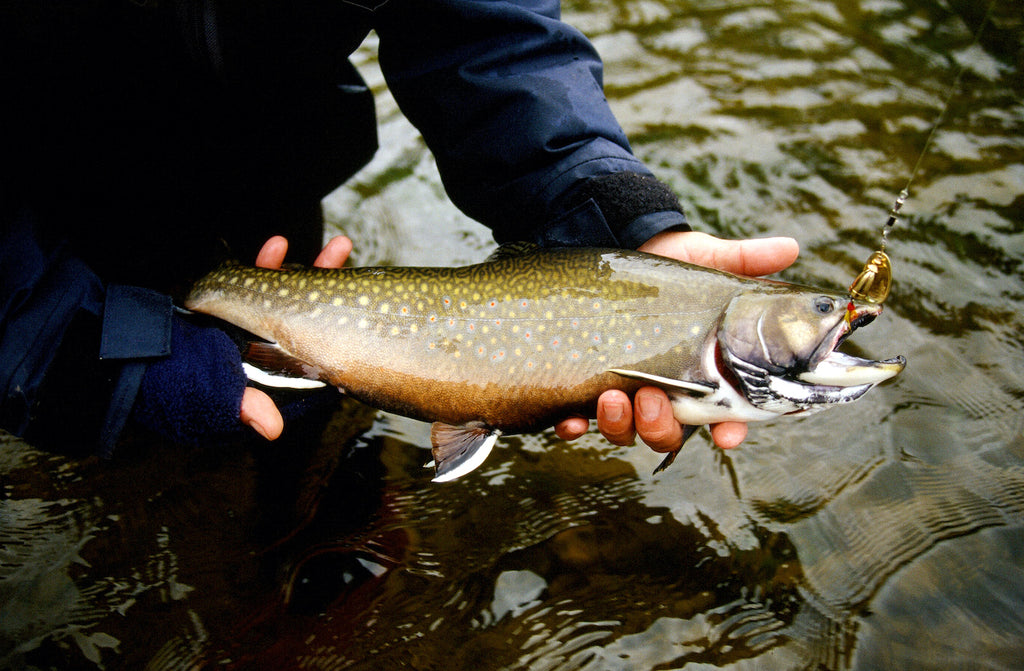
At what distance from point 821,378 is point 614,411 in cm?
73

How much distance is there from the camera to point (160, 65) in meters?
2.37

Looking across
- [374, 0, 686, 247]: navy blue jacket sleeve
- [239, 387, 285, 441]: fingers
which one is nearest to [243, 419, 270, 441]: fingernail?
[239, 387, 285, 441]: fingers

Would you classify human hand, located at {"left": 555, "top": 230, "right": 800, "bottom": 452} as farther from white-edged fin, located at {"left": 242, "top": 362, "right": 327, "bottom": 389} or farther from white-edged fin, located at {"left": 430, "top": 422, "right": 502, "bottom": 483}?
white-edged fin, located at {"left": 242, "top": 362, "right": 327, "bottom": 389}

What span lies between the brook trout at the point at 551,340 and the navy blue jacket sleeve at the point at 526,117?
0.23 m

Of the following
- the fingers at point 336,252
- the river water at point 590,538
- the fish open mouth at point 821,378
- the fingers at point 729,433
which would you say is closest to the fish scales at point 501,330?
the fish open mouth at point 821,378

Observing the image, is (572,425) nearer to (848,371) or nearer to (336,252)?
(848,371)

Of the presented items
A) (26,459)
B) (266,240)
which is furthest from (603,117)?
(26,459)

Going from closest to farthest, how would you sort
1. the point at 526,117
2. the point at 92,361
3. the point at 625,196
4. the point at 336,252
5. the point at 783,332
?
the point at 92,361 → the point at 783,332 → the point at 625,196 → the point at 526,117 → the point at 336,252

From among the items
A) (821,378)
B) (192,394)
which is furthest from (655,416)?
(192,394)

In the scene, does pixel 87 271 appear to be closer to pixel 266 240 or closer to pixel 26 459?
pixel 266 240

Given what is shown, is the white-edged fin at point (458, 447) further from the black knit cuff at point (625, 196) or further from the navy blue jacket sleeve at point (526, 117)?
the black knit cuff at point (625, 196)

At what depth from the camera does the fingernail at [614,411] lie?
2.25 meters

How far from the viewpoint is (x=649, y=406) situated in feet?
7.38

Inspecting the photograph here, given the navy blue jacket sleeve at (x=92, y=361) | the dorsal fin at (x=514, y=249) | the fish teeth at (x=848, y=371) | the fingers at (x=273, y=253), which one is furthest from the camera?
the fingers at (x=273, y=253)
